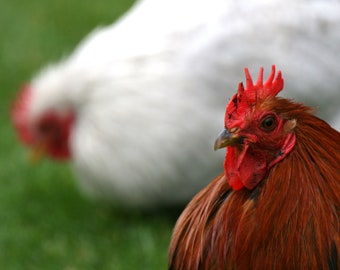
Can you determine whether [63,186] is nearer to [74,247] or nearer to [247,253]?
[74,247]

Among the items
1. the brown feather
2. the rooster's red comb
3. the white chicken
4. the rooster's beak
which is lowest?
the brown feather

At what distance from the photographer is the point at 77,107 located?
4922mm

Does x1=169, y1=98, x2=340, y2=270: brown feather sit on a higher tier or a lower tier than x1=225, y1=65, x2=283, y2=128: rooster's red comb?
lower

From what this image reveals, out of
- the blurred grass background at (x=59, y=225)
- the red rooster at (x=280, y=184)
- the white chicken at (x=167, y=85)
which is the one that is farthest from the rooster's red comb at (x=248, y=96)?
the blurred grass background at (x=59, y=225)

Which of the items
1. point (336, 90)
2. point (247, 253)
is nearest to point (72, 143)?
point (336, 90)

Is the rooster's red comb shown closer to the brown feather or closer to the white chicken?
the brown feather

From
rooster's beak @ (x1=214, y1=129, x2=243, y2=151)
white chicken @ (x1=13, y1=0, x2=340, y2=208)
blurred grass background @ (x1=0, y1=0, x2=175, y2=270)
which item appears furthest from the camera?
blurred grass background @ (x1=0, y1=0, x2=175, y2=270)

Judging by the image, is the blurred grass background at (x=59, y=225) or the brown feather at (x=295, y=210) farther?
the blurred grass background at (x=59, y=225)

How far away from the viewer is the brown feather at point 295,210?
7.90ft

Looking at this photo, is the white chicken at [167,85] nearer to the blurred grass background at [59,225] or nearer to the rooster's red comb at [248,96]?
the blurred grass background at [59,225]

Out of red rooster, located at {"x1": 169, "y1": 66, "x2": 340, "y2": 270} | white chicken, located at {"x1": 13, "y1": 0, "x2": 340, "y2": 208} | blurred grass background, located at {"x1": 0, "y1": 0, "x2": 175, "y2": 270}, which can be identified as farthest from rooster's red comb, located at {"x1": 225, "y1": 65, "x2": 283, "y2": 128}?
blurred grass background, located at {"x1": 0, "y1": 0, "x2": 175, "y2": 270}

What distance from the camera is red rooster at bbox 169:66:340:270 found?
7.88 ft

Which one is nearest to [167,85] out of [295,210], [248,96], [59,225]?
[59,225]

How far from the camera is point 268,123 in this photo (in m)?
2.40
